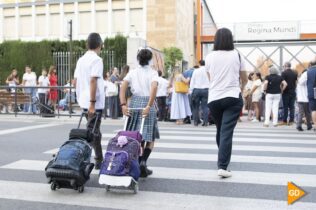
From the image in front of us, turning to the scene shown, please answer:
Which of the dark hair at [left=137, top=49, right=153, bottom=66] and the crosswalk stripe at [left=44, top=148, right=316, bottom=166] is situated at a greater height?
the dark hair at [left=137, top=49, right=153, bottom=66]

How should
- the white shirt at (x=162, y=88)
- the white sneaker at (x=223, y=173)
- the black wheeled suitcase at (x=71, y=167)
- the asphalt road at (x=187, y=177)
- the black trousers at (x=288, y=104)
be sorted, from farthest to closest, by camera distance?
the white shirt at (x=162, y=88) → the black trousers at (x=288, y=104) → the white sneaker at (x=223, y=173) → the black wheeled suitcase at (x=71, y=167) → the asphalt road at (x=187, y=177)

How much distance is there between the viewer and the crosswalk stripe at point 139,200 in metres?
4.41

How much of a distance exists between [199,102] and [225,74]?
284 inches

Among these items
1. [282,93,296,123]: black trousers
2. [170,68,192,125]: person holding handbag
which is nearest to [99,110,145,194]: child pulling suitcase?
[170,68,192,125]: person holding handbag

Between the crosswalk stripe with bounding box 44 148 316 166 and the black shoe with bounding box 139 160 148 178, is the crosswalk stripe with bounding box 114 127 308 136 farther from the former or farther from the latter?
the black shoe with bounding box 139 160 148 178

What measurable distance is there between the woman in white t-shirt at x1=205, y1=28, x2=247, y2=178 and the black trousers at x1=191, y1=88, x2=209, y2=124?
6.80m

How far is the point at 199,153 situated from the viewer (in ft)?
24.9

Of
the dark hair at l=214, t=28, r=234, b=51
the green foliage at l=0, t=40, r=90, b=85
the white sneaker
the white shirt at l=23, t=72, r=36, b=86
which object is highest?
the green foliage at l=0, t=40, r=90, b=85

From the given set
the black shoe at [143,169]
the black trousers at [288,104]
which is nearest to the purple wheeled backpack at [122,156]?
the black shoe at [143,169]

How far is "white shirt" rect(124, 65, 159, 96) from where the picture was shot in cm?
562

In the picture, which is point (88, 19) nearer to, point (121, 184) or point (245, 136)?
point (245, 136)

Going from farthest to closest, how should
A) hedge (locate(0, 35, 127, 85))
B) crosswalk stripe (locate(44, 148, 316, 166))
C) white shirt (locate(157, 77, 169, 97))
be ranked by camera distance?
hedge (locate(0, 35, 127, 85))
white shirt (locate(157, 77, 169, 97))
crosswalk stripe (locate(44, 148, 316, 166))

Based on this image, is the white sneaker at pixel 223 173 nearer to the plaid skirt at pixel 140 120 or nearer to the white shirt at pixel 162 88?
the plaid skirt at pixel 140 120

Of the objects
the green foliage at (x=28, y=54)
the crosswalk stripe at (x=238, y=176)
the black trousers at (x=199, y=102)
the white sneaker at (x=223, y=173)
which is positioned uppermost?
the green foliage at (x=28, y=54)
